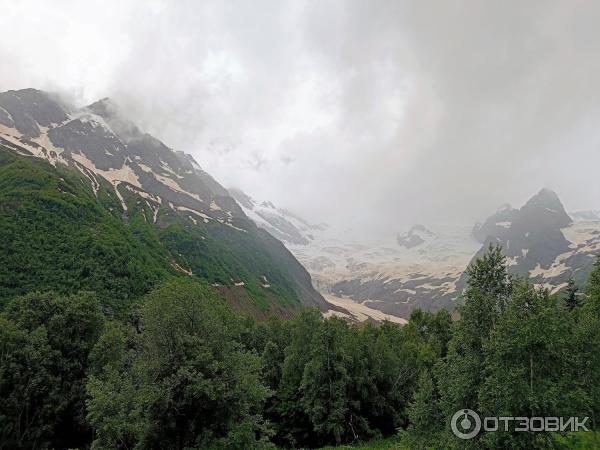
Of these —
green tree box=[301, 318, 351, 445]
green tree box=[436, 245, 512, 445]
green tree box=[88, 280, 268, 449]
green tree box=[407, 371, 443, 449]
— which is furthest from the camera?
green tree box=[301, 318, 351, 445]

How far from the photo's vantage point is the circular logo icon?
23.6 meters

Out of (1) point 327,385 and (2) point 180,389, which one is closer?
(2) point 180,389

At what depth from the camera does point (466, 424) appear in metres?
24.1

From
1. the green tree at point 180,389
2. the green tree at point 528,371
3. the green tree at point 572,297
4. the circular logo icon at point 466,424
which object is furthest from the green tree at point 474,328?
the green tree at point 572,297

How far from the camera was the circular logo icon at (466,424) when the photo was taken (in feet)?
77.5

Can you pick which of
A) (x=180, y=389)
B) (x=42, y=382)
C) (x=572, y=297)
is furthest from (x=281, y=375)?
(x=572, y=297)

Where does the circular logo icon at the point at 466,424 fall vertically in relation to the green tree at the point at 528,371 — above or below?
below

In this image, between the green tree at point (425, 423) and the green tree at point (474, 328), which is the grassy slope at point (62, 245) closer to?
the green tree at point (425, 423)

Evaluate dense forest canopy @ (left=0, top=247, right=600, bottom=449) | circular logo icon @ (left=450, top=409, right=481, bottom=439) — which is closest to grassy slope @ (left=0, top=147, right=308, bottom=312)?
dense forest canopy @ (left=0, top=247, right=600, bottom=449)

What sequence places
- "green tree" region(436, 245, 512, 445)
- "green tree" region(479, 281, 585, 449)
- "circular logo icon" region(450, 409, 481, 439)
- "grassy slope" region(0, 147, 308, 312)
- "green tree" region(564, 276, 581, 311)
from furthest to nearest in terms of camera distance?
"grassy slope" region(0, 147, 308, 312), "green tree" region(564, 276, 581, 311), "green tree" region(436, 245, 512, 445), "circular logo icon" region(450, 409, 481, 439), "green tree" region(479, 281, 585, 449)

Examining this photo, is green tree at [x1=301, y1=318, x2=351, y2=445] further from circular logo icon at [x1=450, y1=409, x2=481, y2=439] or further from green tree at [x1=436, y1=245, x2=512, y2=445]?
circular logo icon at [x1=450, y1=409, x2=481, y2=439]

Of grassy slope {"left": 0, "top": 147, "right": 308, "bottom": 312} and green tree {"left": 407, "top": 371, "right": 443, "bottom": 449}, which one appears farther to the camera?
grassy slope {"left": 0, "top": 147, "right": 308, "bottom": 312}

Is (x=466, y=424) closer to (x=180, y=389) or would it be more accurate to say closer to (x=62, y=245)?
(x=180, y=389)

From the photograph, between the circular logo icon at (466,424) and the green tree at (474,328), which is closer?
the circular logo icon at (466,424)
